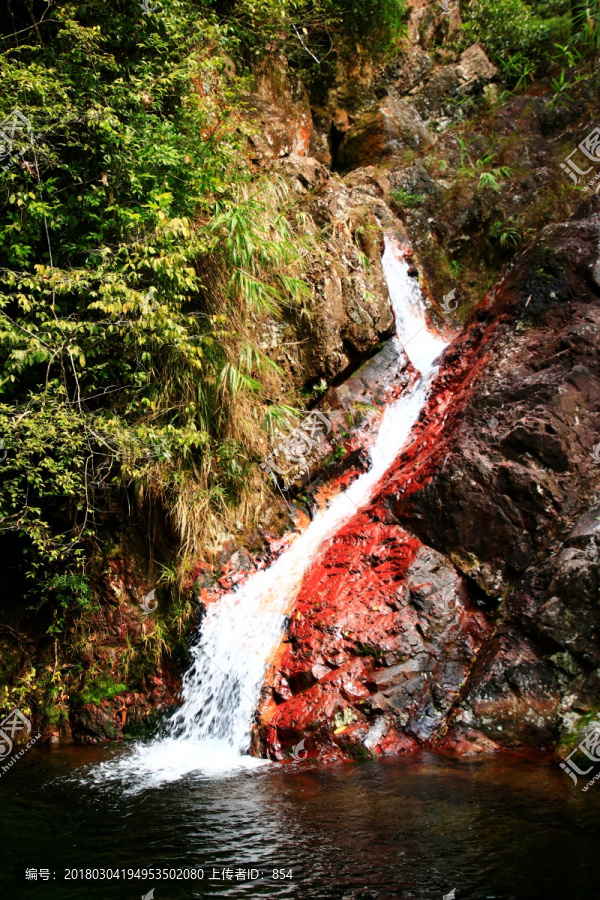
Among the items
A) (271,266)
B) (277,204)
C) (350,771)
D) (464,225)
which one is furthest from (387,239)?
(350,771)

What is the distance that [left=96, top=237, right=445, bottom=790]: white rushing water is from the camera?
4.76 meters

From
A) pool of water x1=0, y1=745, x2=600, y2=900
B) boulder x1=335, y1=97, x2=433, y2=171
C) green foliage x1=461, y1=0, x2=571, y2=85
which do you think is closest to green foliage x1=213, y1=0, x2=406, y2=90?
boulder x1=335, y1=97, x2=433, y2=171

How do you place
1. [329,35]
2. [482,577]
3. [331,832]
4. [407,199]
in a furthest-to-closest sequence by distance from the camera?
[329,35] → [407,199] → [482,577] → [331,832]

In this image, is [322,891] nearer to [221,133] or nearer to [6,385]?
[6,385]

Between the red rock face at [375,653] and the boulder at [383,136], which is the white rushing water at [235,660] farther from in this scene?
the boulder at [383,136]

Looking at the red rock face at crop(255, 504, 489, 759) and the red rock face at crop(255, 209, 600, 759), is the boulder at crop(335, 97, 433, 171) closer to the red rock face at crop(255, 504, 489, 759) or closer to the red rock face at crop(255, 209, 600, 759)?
the red rock face at crop(255, 209, 600, 759)

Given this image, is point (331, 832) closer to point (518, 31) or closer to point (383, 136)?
point (383, 136)

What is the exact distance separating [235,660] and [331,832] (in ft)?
8.08

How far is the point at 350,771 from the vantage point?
13.1ft

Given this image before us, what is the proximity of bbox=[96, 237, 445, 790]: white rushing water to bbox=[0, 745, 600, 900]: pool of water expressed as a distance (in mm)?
476

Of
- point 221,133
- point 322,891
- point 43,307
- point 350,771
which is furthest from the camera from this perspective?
point 221,133

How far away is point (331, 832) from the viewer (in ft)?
9.85

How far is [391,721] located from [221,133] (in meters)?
6.26

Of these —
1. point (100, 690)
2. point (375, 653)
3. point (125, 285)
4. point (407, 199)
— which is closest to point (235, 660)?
point (375, 653)
